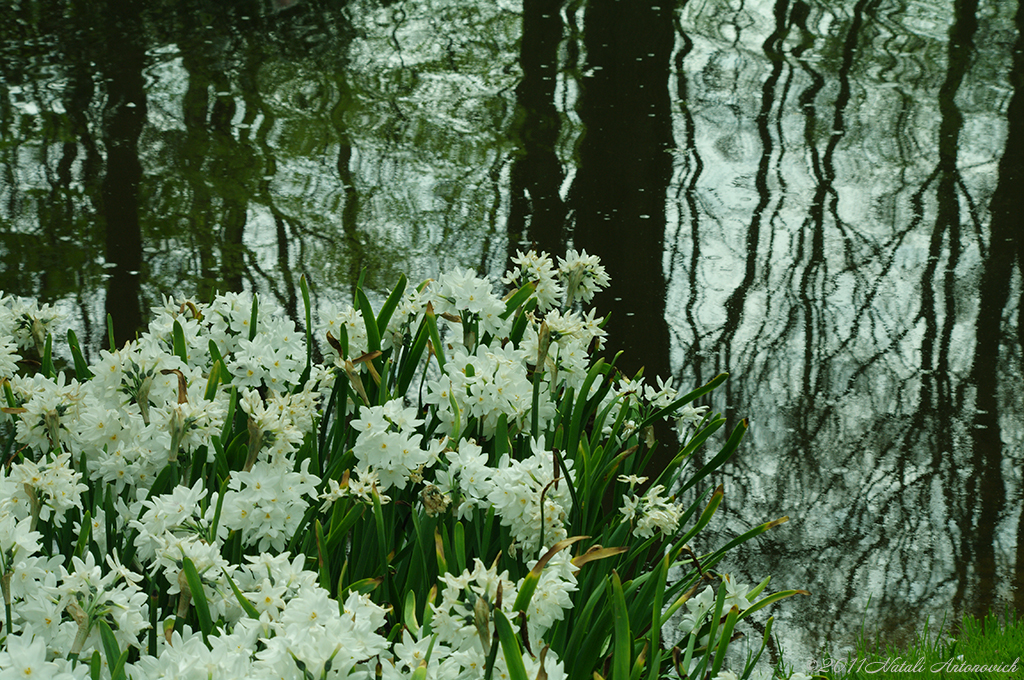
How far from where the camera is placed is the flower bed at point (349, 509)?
1348 millimetres

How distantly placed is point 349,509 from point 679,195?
3998 mm

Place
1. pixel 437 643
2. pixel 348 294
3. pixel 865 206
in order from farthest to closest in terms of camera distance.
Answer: pixel 865 206 → pixel 348 294 → pixel 437 643

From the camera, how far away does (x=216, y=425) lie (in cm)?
171

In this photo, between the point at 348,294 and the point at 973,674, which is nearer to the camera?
the point at 973,674

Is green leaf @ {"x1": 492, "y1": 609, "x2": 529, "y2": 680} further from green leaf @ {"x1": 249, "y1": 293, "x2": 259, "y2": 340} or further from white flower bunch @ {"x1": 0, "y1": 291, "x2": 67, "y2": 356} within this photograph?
white flower bunch @ {"x1": 0, "y1": 291, "x2": 67, "y2": 356}

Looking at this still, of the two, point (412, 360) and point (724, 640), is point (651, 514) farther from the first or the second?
point (412, 360)

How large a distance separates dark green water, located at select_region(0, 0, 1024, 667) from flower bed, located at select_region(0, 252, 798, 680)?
1.14m

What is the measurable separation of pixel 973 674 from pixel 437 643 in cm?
167

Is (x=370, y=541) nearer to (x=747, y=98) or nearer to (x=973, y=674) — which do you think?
(x=973, y=674)

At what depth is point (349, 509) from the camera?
1867 millimetres

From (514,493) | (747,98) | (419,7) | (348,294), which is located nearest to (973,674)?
(514,493)

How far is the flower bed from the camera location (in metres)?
1.35

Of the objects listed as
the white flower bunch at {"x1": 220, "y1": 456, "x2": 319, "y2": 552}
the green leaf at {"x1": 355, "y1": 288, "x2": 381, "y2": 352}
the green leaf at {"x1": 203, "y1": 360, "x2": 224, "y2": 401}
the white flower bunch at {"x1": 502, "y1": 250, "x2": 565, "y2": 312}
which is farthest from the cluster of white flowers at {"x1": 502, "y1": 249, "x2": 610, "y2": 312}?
the white flower bunch at {"x1": 220, "y1": 456, "x2": 319, "y2": 552}

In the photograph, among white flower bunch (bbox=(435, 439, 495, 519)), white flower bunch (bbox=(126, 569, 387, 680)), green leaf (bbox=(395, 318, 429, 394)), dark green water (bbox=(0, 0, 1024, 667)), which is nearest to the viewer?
white flower bunch (bbox=(126, 569, 387, 680))
